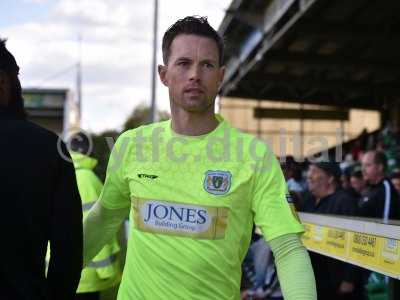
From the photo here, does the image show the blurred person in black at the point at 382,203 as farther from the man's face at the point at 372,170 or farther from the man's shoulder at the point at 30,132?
the man's shoulder at the point at 30,132

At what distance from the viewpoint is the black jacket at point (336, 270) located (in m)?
5.97

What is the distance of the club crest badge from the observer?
101 inches

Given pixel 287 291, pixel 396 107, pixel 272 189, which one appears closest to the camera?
pixel 287 291

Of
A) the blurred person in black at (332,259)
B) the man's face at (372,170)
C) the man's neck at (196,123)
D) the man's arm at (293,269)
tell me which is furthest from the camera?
the man's face at (372,170)

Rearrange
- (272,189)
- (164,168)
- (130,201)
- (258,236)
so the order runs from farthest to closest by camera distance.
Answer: (258,236), (130,201), (164,168), (272,189)

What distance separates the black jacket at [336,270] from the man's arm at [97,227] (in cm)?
332

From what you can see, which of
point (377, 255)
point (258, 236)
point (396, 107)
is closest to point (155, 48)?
point (396, 107)

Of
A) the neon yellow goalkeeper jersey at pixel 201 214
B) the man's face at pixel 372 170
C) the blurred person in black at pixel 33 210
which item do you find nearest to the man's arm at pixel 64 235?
the blurred person in black at pixel 33 210

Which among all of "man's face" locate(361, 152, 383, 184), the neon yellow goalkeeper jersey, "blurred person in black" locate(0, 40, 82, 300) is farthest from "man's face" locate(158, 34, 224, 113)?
"man's face" locate(361, 152, 383, 184)

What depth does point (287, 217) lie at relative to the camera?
244 centimetres

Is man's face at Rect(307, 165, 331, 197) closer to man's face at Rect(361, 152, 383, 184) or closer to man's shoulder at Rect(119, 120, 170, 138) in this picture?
man's face at Rect(361, 152, 383, 184)

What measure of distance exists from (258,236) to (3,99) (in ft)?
16.1

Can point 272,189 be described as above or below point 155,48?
below

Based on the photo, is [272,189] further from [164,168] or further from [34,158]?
[34,158]
